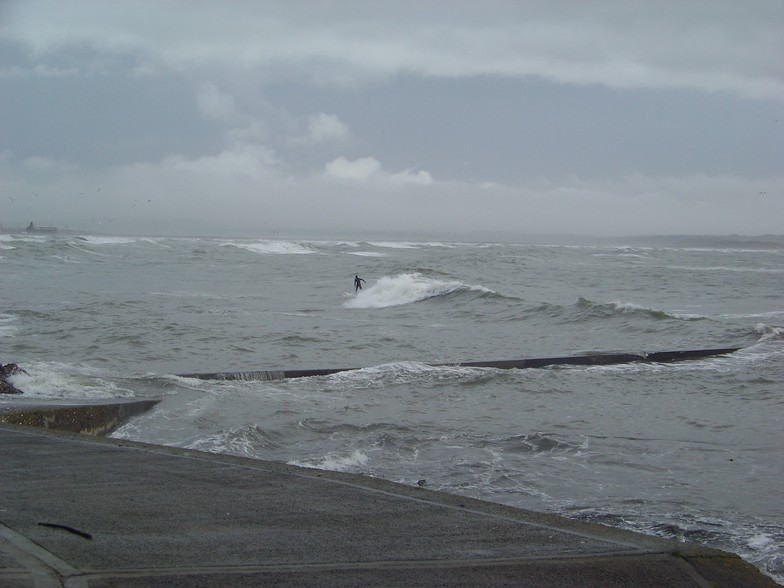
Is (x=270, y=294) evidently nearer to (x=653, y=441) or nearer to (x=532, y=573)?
(x=653, y=441)

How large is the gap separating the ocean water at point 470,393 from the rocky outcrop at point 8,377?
18 cm

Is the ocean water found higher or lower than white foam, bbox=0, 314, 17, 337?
higher

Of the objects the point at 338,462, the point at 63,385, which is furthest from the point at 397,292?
the point at 338,462

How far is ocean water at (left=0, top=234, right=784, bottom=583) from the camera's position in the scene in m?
7.35

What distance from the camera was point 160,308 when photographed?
22938 mm

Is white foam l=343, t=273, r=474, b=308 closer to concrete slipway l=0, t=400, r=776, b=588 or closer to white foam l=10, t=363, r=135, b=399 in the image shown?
white foam l=10, t=363, r=135, b=399

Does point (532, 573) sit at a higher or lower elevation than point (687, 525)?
higher

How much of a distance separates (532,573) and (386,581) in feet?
2.42

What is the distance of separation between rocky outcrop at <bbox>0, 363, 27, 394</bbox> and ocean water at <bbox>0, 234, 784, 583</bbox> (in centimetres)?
18

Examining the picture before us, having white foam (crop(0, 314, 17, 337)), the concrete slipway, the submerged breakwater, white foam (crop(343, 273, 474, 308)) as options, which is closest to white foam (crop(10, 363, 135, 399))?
the submerged breakwater

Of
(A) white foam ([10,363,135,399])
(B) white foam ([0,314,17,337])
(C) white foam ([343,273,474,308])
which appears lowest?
(B) white foam ([0,314,17,337])

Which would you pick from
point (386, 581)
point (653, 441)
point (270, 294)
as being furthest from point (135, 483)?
point (270, 294)

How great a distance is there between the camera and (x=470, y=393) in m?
11.9

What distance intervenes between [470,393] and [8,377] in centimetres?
622
